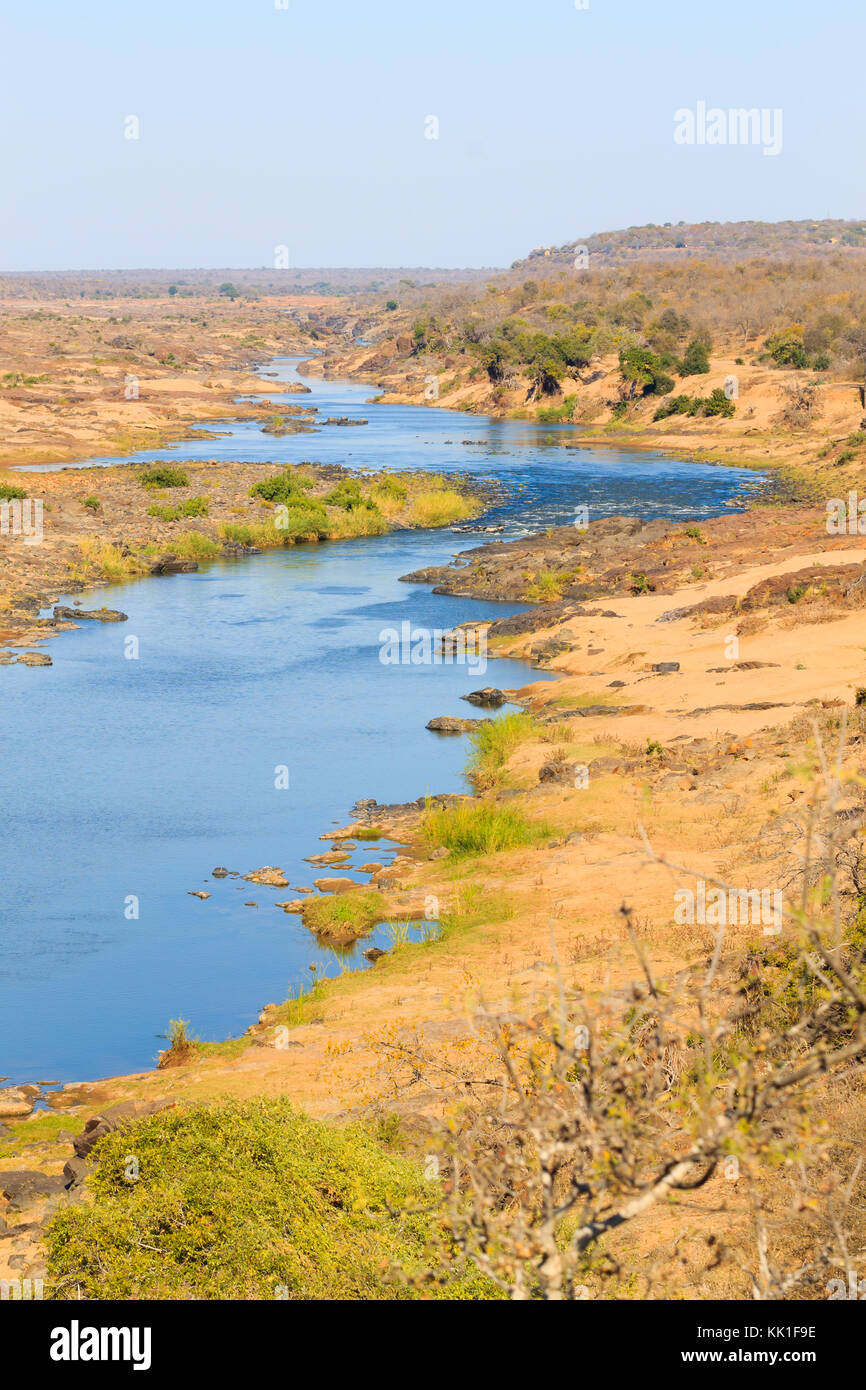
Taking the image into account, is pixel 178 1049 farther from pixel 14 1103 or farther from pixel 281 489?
pixel 281 489

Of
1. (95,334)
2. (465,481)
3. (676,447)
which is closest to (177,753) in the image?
(465,481)

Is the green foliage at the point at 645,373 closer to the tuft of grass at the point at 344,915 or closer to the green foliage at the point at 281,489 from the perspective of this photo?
the green foliage at the point at 281,489

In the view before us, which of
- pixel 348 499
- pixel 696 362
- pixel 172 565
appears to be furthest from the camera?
pixel 696 362

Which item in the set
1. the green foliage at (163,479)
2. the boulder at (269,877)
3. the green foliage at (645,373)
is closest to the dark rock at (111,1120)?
the boulder at (269,877)

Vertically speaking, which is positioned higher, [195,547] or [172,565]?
[195,547]

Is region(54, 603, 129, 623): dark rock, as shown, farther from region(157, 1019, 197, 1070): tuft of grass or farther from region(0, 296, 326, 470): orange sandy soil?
region(0, 296, 326, 470): orange sandy soil

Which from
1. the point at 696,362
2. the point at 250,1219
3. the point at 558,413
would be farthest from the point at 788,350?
the point at 250,1219
